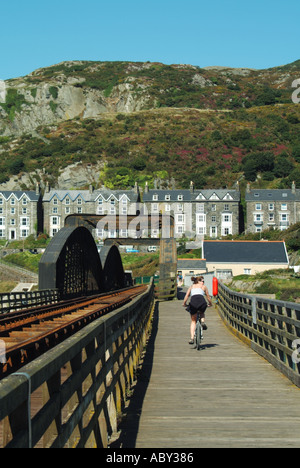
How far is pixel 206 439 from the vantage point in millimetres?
6105

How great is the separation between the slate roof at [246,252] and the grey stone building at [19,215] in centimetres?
4451

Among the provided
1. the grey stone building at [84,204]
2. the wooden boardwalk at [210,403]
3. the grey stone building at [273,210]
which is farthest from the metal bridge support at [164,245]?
the grey stone building at [273,210]

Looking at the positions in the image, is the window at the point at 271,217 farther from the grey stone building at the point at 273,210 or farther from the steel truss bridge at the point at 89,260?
the steel truss bridge at the point at 89,260

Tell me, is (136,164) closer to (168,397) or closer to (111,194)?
(111,194)

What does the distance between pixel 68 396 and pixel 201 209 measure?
10082 centimetres

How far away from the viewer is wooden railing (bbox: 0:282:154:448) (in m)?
3.04

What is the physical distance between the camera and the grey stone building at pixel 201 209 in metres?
104

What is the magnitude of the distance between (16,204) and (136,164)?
35.5m

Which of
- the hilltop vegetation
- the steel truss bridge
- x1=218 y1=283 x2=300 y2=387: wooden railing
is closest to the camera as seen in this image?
x1=218 y1=283 x2=300 y2=387: wooden railing

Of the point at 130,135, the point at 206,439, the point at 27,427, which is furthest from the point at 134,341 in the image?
the point at 130,135

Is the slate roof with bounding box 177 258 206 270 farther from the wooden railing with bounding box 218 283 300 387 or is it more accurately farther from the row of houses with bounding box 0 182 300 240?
the wooden railing with bounding box 218 283 300 387

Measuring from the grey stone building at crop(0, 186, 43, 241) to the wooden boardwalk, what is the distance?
9548 centimetres

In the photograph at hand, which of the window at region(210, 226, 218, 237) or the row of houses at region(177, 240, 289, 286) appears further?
the window at region(210, 226, 218, 237)

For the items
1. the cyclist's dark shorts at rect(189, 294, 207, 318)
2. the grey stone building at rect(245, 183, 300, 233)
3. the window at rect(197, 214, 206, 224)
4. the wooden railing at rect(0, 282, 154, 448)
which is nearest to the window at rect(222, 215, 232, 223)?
the grey stone building at rect(245, 183, 300, 233)
